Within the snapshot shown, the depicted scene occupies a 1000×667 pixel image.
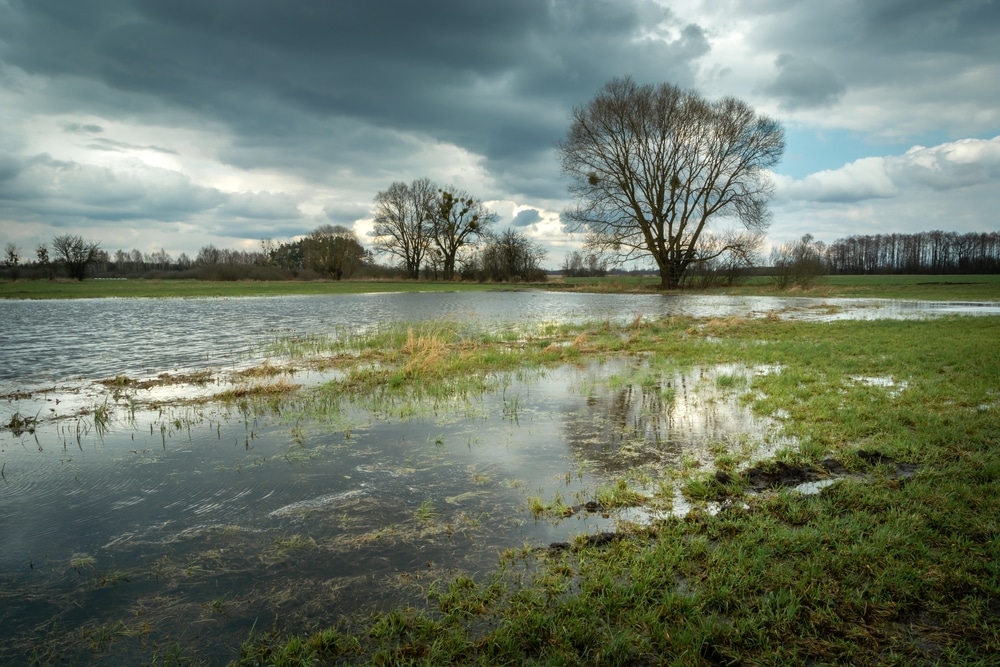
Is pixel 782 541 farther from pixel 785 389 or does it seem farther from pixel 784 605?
pixel 785 389

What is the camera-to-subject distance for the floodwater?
9.95 feet

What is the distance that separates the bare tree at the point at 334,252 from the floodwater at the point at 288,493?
207 ft

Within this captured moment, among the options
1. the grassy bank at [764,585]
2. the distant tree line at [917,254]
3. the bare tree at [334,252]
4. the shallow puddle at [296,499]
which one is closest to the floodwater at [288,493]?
the shallow puddle at [296,499]

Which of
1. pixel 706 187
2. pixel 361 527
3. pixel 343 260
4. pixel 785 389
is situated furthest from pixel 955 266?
pixel 361 527

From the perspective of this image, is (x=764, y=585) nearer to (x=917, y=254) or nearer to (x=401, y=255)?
(x=401, y=255)

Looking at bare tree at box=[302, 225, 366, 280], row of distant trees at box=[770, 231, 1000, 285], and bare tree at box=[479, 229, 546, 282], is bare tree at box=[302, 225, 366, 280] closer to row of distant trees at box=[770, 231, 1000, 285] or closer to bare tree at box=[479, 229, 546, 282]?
bare tree at box=[479, 229, 546, 282]

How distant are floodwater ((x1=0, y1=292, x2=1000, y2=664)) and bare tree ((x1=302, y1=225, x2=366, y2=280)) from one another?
63.2m

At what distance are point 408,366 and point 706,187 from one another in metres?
35.7

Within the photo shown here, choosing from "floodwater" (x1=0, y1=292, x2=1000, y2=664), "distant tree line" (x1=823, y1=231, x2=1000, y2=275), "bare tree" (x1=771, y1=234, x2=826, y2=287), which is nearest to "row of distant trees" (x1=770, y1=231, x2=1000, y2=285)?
"distant tree line" (x1=823, y1=231, x2=1000, y2=275)

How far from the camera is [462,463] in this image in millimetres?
5344

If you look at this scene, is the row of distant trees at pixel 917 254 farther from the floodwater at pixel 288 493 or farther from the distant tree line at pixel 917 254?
the floodwater at pixel 288 493

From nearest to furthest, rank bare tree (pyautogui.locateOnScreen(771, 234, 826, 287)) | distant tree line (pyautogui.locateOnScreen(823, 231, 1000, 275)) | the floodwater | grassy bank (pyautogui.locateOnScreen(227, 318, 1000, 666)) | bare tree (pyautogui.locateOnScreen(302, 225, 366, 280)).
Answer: grassy bank (pyautogui.locateOnScreen(227, 318, 1000, 666)), the floodwater, bare tree (pyautogui.locateOnScreen(771, 234, 826, 287)), bare tree (pyautogui.locateOnScreen(302, 225, 366, 280)), distant tree line (pyautogui.locateOnScreen(823, 231, 1000, 275))

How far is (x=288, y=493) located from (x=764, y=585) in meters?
3.84

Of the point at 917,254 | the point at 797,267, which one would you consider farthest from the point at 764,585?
the point at 917,254
